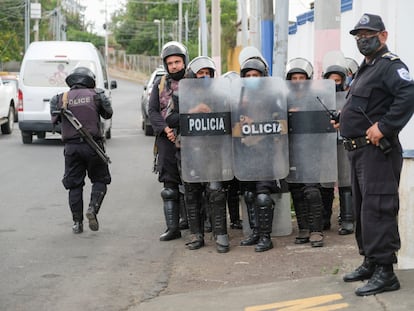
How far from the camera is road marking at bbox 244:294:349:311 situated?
5.36 meters

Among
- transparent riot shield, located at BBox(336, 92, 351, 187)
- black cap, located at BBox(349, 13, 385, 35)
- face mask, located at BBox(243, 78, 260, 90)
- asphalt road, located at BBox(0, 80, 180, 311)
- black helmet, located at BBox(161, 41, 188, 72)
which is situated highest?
black cap, located at BBox(349, 13, 385, 35)

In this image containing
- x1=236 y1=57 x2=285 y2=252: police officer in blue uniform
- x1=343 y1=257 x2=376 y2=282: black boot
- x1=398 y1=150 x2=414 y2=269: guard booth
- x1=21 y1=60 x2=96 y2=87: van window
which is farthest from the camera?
→ x1=21 y1=60 x2=96 y2=87: van window

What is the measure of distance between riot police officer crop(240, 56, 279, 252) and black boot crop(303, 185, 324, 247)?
1.11 feet

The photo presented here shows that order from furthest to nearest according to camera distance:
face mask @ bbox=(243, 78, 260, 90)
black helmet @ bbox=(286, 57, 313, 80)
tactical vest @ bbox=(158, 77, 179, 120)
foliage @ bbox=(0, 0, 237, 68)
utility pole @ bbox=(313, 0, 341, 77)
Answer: foliage @ bbox=(0, 0, 237, 68), utility pole @ bbox=(313, 0, 341, 77), tactical vest @ bbox=(158, 77, 179, 120), black helmet @ bbox=(286, 57, 313, 80), face mask @ bbox=(243, 78, 260, 90)

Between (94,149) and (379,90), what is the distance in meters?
3.80

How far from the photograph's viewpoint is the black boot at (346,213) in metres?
8.16

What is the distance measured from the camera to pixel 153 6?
87938 mm

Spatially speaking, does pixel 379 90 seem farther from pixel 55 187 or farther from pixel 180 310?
pixel 55 187

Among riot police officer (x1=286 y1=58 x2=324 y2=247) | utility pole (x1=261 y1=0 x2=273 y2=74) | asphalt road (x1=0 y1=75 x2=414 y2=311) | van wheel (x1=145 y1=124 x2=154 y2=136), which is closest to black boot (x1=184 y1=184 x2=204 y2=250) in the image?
asphalt road (x1=0 y1=75 x2=414 y2=311)

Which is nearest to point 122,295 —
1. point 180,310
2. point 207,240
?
point 180,310

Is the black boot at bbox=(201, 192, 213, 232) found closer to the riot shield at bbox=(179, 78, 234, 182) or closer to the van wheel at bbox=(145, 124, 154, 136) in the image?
the riot shield at bbox=(179, 78, 234, 182)

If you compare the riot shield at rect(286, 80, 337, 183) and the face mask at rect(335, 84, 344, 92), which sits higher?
the face mask at rect(335, 84, 344, 92)

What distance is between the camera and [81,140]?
8.39m

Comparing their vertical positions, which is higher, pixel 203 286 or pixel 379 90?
pixel 379 90
